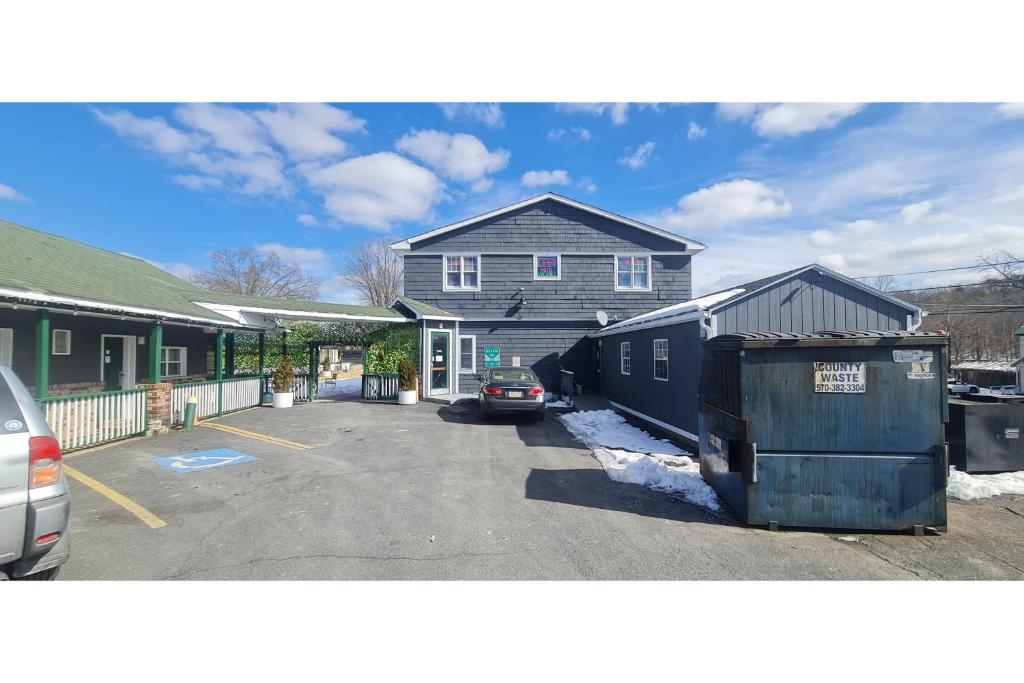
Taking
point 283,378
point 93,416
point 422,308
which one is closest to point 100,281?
point 93,416

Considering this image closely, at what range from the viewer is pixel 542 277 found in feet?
56.7

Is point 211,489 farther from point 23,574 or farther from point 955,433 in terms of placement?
point 955,433

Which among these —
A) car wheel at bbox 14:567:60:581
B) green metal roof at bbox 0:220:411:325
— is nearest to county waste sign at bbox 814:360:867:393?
car wheel at bbox 14:567:60:581

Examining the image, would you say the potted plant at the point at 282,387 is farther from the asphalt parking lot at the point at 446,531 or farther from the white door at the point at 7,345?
the asphalt parking lot at the point at 446,531

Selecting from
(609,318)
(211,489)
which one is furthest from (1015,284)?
(211,489)

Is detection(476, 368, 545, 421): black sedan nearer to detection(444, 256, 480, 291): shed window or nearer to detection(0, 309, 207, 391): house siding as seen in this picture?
detection(444, 256, 480, 291): shed window

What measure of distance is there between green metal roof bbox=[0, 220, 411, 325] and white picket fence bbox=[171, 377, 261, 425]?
A: 5.78ft

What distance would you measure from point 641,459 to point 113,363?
14.6 m

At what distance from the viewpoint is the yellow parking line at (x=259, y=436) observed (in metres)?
8.34

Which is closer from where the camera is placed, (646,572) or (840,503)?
(646,572)

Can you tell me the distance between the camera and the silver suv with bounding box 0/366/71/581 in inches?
113

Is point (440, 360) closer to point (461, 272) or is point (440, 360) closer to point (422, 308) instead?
point (422, 308)

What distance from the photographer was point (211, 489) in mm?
5773

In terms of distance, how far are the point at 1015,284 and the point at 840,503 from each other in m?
34.8
